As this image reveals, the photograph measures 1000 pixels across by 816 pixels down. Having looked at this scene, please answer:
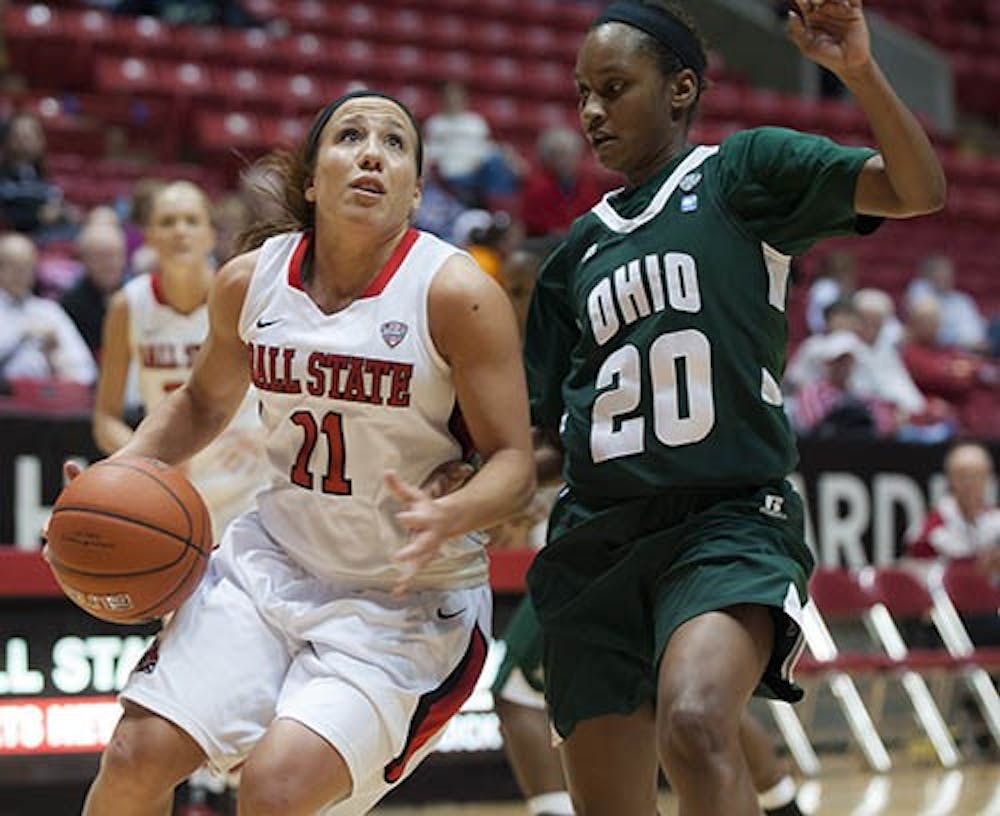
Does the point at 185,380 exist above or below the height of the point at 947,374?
above

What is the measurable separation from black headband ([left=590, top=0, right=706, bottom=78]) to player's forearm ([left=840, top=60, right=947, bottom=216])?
562 mm

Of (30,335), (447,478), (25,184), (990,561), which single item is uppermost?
(447,478)

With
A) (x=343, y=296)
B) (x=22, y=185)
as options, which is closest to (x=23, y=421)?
(x=22, y=185)

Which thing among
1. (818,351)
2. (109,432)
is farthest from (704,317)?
(818,351)

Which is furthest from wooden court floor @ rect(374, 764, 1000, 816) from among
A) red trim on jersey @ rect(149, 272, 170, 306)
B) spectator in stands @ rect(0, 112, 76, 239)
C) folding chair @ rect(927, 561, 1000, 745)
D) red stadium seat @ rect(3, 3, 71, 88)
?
red stadium seat @ rect(3, 3, 71, 88)

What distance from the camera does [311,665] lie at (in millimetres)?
3764

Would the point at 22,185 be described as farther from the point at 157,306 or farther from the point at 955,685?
the point at 955,685

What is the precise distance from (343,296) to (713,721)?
1.19m

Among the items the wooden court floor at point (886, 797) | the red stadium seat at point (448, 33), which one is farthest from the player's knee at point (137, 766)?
the red stadium seat at point (448, 33)

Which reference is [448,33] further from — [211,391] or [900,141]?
[900,141]

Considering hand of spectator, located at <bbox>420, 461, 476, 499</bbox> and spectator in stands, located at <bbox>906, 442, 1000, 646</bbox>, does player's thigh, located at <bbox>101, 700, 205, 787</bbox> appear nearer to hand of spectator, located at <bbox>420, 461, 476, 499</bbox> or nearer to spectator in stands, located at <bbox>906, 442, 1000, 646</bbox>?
hand of spectator, located at <bbox>420, 461, 476, 499</bbox>

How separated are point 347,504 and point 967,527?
6.46 metres

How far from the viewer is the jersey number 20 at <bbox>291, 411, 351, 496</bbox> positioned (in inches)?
153

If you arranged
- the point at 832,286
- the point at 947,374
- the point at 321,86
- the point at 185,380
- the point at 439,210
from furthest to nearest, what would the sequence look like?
the point at 321,86 → the point at 832,286 → the point at 947,374 → the point at 439,210 → the point at 185,380
